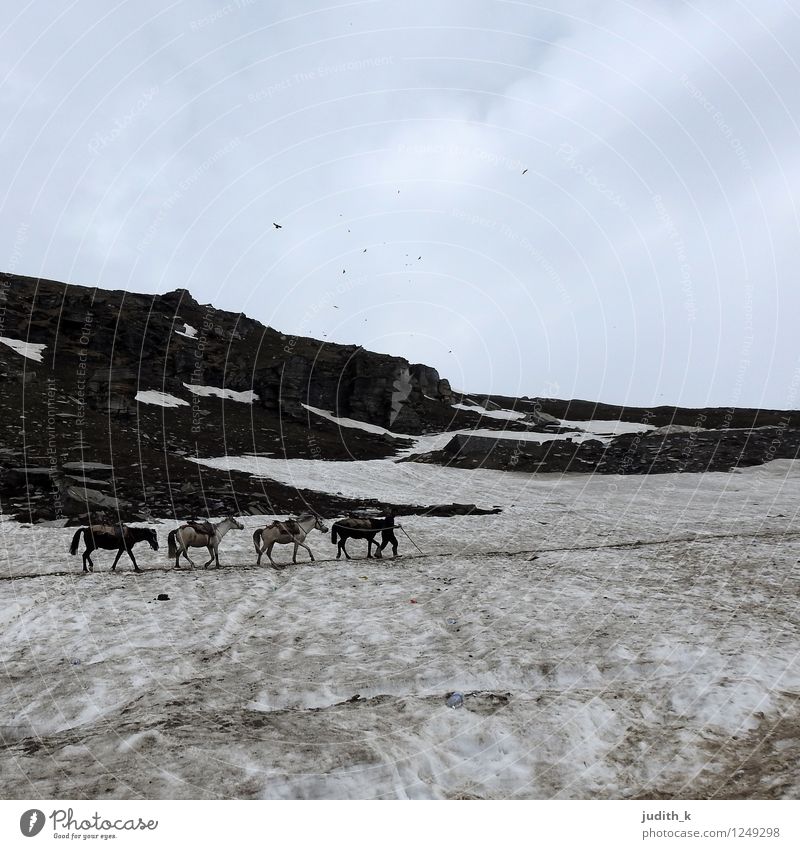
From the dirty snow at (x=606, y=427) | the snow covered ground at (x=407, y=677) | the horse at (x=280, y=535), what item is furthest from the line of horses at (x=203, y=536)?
the dirty snow at (x=606, y=427)

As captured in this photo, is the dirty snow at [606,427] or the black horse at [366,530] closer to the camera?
the black horse at [366,530]

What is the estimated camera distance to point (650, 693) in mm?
7371

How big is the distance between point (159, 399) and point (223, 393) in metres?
12.5

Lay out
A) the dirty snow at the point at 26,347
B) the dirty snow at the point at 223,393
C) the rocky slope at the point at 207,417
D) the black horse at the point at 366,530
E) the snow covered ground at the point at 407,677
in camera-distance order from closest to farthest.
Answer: the snow covered ground at the point at 407,677 → the black horse at the point at 366,530 → the rocky slope at the point at 207,417 → the dirty snow at the point at 26,347 → the dirty snow at the point at 223,393

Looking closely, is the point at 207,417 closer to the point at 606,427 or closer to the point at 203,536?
the point at 203,536

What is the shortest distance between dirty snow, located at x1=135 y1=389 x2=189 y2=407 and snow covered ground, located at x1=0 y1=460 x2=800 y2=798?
45731 millimetres

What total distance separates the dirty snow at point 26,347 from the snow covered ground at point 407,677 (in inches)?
2310

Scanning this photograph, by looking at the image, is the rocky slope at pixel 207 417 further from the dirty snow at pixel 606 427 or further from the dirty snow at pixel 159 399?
the dirty snow at pixel 606 427

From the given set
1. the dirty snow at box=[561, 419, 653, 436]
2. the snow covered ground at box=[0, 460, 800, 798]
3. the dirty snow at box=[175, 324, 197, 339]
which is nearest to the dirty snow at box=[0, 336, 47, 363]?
the dirty snow at box=[175, 324, 197, 339]

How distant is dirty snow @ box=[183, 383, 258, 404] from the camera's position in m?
71.6

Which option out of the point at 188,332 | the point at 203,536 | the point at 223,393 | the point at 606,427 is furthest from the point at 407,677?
the point at 188,332

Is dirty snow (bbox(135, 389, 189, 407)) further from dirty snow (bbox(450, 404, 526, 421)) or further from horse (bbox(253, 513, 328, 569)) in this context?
horse (bbox(253, 513, 328, 569))

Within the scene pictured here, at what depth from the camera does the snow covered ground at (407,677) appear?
545cm
